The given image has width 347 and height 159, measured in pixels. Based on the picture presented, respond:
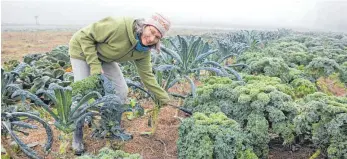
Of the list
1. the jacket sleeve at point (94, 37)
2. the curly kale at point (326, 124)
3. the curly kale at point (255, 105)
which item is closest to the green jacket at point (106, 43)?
the jacket sleeve at point (94, 37)

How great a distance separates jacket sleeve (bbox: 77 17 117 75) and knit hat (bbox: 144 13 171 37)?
0.38 m

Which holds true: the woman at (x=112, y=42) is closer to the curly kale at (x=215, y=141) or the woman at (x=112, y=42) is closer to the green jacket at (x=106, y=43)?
the green jacket at (x=106, y=43)

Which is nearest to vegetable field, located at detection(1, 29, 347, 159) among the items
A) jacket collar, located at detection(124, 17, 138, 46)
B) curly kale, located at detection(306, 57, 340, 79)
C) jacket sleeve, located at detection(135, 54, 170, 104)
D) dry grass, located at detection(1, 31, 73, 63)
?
jacket sleeve, located at detection(135, 54, 170, 104)

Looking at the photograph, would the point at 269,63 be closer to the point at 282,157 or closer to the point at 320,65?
the point at 320,65

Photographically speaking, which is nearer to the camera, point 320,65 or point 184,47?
point 184,47

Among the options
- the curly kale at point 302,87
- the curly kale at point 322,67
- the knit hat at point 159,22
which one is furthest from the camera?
the curly kale at point 322,67

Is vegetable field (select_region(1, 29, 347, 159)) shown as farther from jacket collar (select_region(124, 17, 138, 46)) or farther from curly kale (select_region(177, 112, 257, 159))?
jacket collar (select_region(124, 17, 138, 46))

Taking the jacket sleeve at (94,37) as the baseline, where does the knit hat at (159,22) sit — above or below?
above

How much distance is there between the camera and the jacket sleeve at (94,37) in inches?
125

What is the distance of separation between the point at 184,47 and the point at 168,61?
0.50 meters

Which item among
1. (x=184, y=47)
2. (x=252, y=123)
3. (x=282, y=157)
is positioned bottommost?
(x=282, y=157)

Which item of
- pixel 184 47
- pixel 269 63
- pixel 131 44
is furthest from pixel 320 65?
pixel 131 44

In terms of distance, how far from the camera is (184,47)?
15.0ft

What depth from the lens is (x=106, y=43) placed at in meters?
3.33
